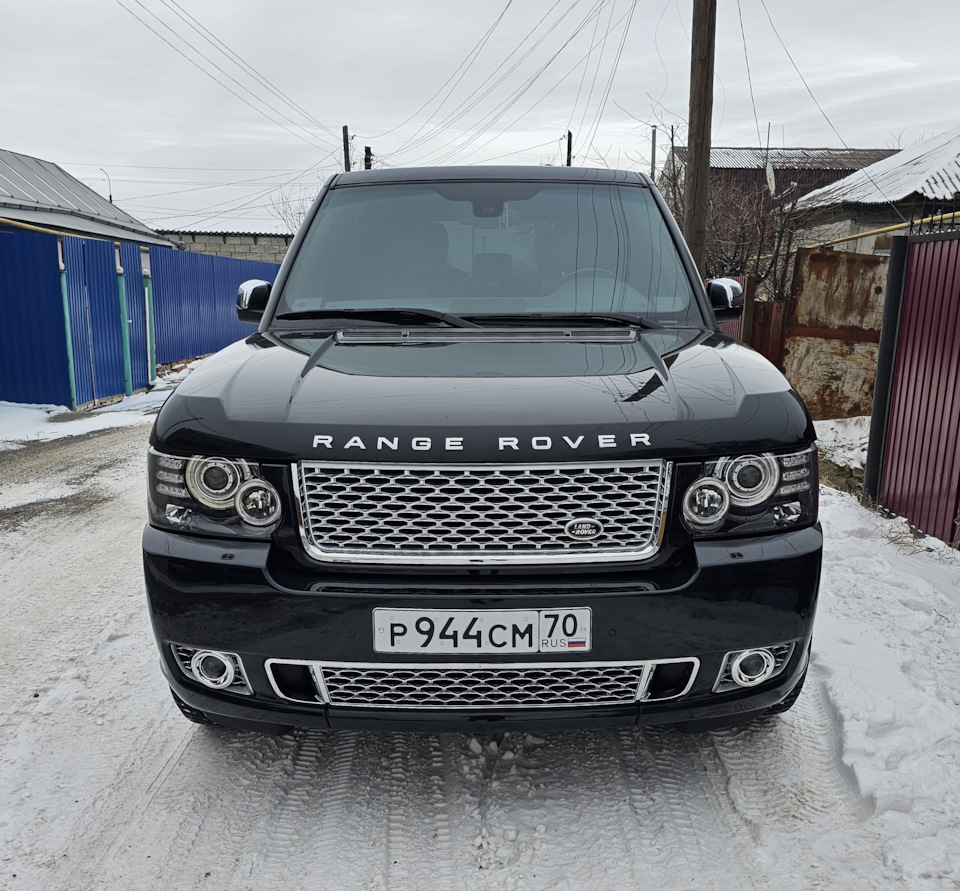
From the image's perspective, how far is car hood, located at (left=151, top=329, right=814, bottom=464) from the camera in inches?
80.0

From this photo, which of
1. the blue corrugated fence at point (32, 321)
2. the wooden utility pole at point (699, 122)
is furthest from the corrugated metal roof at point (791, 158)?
the blue corrugated fence at point (32, 321)

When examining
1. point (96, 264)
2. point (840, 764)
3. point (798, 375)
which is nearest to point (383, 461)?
point (840, 764)

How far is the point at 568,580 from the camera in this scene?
207 cm

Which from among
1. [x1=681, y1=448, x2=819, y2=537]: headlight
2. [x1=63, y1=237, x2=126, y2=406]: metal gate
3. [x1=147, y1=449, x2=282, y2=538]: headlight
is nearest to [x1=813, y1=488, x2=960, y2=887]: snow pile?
[x1=681, y1=448, x2=819, y2=537]: headlight

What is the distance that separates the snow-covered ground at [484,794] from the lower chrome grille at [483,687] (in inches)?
16.1

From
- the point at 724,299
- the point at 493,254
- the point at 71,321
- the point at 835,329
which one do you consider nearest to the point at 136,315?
the point at 71,321

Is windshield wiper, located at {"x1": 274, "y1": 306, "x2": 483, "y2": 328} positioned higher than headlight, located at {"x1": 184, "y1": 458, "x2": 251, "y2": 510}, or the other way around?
windshield wiper, located at {"x1": 274, "y1": 306, "x2": 483, "y2": 328}

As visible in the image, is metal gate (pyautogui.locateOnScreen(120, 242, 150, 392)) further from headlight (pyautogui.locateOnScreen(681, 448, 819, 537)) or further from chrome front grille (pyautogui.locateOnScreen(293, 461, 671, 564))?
headlight (pyautogui.locateOnScreen(681, 448, 819, 537))

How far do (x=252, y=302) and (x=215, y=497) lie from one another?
1601mm

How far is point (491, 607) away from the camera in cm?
202

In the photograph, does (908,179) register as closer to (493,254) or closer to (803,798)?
(493,254)

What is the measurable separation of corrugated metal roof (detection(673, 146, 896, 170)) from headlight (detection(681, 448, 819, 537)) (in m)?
50.3

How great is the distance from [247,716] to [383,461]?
815 mm

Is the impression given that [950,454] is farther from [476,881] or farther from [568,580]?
[476,881]
